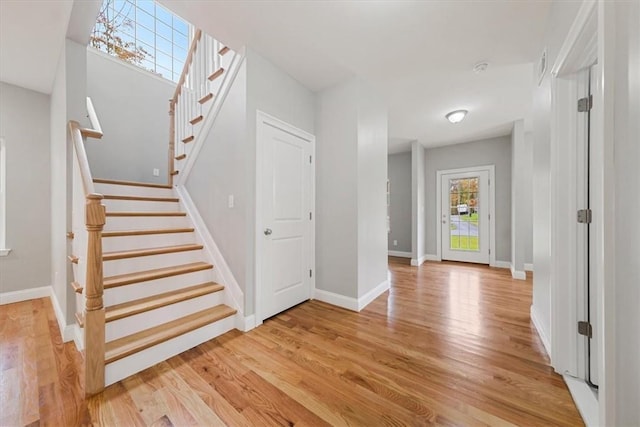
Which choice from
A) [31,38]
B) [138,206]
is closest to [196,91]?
[31,38]

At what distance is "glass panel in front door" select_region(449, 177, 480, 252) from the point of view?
517cm

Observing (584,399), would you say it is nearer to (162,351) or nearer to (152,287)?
(162,351)

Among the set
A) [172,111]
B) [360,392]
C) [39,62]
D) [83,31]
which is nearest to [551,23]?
[360,392]

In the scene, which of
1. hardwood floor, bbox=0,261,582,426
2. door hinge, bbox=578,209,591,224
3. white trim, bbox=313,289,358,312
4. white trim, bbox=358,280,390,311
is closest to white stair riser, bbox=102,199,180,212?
hardwood floor, bbox=0,261,582,426

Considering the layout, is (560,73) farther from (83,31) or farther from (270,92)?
(83,31)

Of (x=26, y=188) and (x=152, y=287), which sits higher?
(x=26, y=188)

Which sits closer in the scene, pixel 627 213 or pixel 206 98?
pixel 627 213

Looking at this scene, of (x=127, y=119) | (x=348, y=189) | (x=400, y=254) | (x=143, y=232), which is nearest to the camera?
(x=143, y=232)

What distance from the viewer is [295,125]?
2.79 meters

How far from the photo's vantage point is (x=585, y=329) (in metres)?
1.51

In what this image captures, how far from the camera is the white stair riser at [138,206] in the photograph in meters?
2.65

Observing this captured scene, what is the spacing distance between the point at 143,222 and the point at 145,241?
0.30 m

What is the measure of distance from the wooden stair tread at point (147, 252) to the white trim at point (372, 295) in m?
1.84

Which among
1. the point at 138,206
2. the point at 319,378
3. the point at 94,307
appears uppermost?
the point at 138,206
